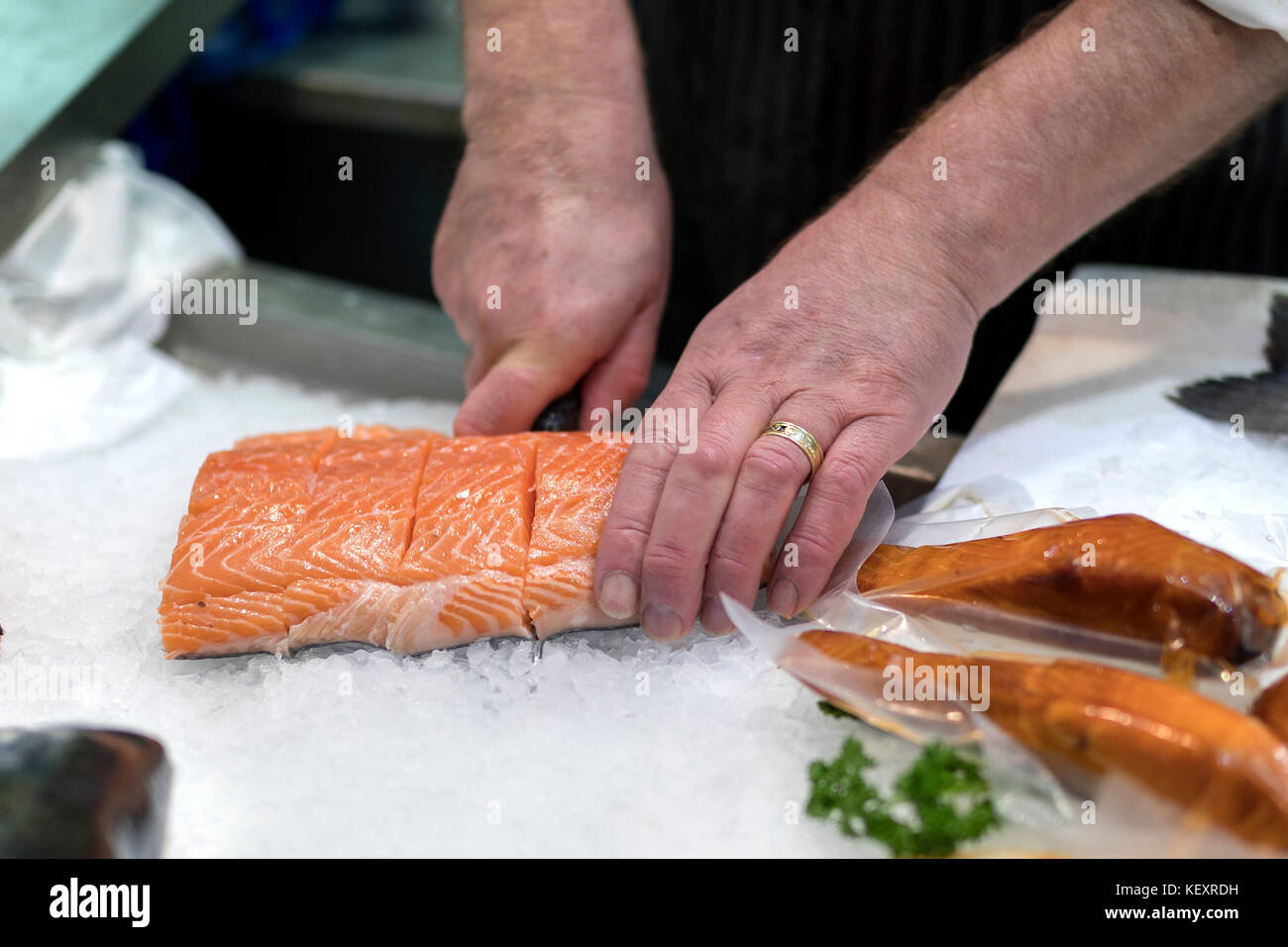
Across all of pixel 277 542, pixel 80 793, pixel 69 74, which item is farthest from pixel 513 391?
pixel 69 74

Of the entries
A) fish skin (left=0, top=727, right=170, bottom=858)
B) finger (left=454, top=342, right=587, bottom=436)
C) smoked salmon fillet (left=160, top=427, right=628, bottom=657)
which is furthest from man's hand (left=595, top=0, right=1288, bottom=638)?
fish skin (left=0, top=727, right=170, bottom=858)

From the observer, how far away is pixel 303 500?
1.62 m

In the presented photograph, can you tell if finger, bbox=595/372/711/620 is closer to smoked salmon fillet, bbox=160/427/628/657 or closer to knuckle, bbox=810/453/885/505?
smoked salmon fillet, bbox=160/427/628/657

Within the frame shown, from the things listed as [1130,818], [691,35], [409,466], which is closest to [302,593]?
[409,466]

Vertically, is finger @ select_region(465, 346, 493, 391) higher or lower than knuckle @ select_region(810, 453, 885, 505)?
higher

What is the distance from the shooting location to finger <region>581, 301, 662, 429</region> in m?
2.00

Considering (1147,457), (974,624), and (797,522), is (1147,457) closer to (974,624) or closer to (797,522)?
(974,624)

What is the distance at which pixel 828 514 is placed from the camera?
1.44m

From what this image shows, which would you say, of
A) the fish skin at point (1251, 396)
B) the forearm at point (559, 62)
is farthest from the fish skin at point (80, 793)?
the fish skin at point (1251, 396)

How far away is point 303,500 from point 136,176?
152 centimetres

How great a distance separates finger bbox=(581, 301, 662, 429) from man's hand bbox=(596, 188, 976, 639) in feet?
1.28

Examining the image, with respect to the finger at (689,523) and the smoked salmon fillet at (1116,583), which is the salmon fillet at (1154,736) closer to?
the smoked salmon fillet at (1116,583)

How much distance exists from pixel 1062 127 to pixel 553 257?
0.91m

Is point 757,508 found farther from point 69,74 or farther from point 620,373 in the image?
point 69,74
